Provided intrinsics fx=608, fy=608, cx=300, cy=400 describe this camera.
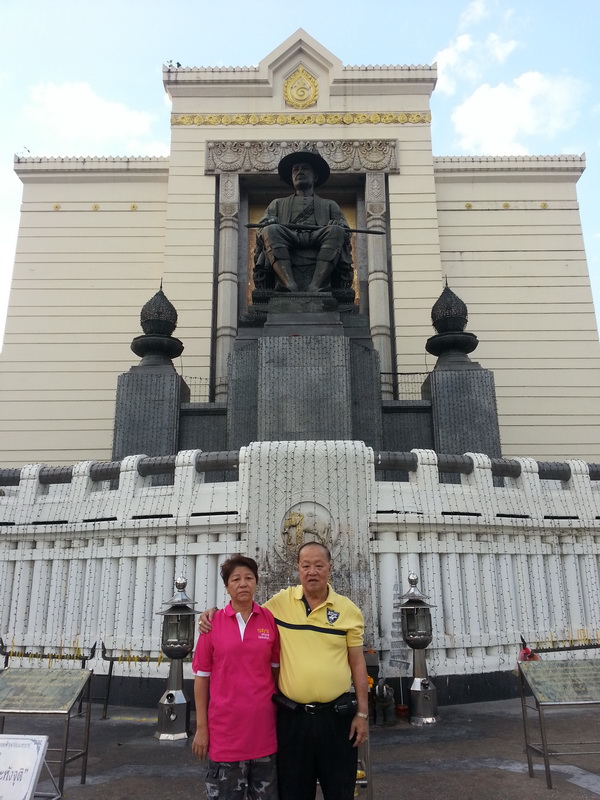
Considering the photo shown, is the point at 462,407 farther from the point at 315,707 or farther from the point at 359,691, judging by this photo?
the point at 315,707

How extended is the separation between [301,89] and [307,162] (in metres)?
11.0

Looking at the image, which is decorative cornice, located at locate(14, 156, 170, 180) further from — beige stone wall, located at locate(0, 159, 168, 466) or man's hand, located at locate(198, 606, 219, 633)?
man's hand, located at locate(198, 606, 219, 633)

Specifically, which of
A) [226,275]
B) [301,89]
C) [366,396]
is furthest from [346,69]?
[366,396]

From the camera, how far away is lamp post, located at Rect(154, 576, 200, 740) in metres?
5.10

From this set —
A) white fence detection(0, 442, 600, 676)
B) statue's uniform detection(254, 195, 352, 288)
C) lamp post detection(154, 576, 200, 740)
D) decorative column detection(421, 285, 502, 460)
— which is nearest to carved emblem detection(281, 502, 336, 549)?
white fence detection(0, 442, 600, 676)

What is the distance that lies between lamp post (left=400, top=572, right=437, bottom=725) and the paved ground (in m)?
0.14

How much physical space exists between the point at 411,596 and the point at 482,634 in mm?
1374

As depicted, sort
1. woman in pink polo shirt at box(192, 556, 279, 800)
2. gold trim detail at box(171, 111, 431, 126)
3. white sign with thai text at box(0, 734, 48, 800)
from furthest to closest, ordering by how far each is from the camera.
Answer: gold trim detail at box(171, 111, 431, 126) < white sign with thai text at box(0, 734, 48, 800) < woman in pink polo shirt at box(192, 556, 279, 800)

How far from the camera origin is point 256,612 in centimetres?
315

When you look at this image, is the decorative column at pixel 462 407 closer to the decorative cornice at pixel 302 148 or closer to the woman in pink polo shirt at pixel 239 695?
the woman in pink polo shirt at pixel 239 695

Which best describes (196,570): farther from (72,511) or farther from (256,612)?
(256,612)

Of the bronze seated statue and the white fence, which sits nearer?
the white fence

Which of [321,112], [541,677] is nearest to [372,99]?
[321,112]

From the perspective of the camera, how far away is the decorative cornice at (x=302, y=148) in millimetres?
20328
